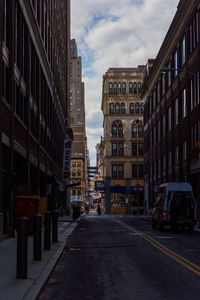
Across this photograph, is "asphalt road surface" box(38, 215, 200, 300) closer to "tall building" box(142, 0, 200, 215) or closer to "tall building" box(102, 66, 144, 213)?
"tall building" box(142, 0, 200, 215)

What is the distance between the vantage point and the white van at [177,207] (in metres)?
27.6

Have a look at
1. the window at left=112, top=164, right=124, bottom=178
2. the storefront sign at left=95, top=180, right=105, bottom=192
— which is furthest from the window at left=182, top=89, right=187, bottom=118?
the window at left=112, top=164, right=124, bottom=178

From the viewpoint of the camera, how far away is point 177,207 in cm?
2794

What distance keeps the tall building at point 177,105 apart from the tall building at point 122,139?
24772 mm

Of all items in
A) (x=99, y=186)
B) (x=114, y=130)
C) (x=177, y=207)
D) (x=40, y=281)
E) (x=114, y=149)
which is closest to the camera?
(x=40, y=281)

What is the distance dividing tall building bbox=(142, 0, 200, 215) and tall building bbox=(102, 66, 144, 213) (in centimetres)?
2477

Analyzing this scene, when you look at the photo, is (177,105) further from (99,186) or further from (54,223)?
(99,186)

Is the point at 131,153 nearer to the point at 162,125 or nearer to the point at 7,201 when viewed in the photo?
the point at 162,125

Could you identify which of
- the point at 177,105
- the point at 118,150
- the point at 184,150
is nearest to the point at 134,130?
the point at 118,150

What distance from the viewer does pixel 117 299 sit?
8180 mm

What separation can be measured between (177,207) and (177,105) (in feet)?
77.7

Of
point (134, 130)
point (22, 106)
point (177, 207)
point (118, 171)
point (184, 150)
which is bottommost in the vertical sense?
point (177, 207)

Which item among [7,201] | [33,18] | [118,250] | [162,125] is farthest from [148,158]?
[118,250]

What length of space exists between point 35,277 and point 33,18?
2611 cm
